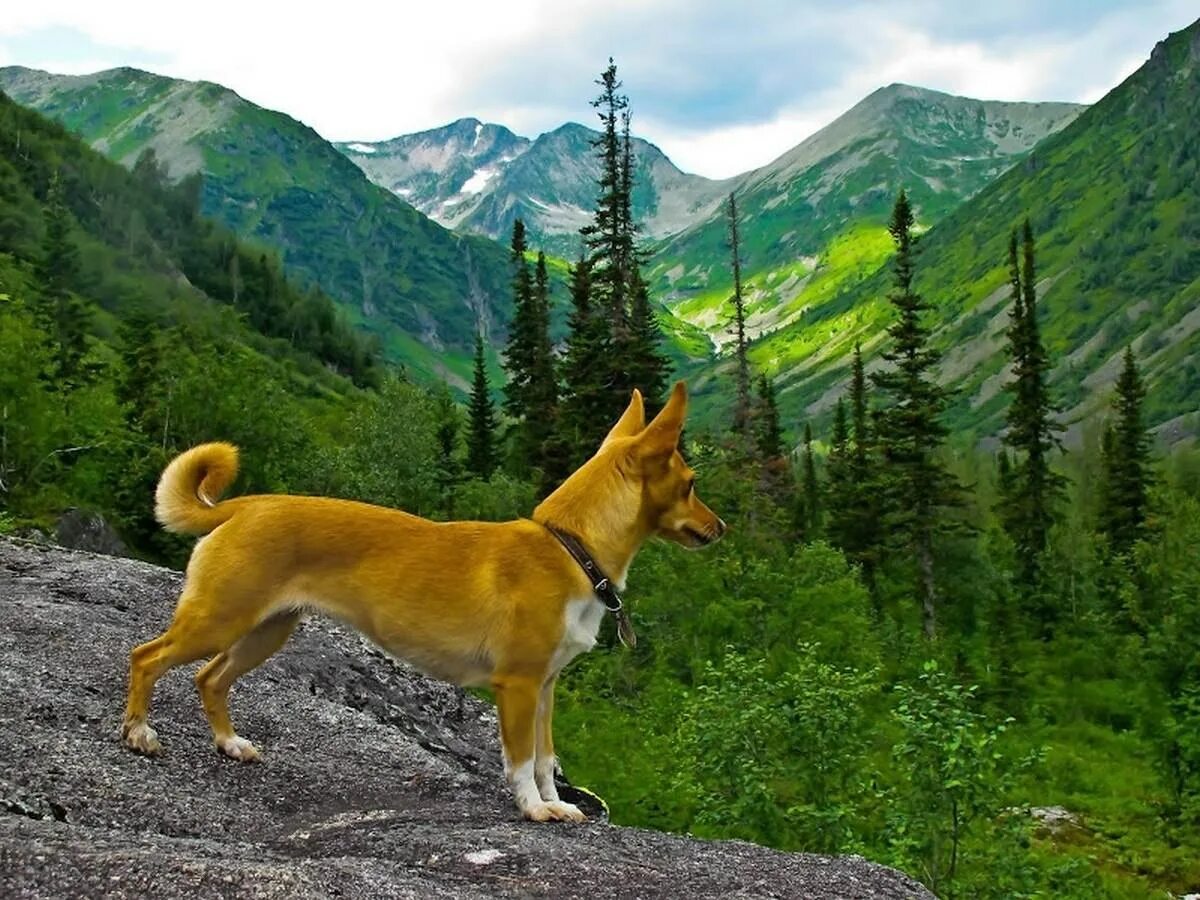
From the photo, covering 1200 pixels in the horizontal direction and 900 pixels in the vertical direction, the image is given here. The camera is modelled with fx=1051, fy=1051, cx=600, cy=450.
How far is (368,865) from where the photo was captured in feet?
18.8

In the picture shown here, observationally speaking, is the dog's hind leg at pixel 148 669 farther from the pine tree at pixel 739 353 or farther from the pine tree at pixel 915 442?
the pine tree at pixel 739 353

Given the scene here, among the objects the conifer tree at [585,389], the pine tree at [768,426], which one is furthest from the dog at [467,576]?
the pine tree at [768,426]

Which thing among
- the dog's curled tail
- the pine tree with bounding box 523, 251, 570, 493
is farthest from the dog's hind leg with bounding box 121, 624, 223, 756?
the pine tree with bounding box 523, 251, 570, 493

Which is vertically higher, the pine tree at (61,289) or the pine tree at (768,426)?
the pine tree at (61,289)

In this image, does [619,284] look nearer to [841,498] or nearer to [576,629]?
[841,498]

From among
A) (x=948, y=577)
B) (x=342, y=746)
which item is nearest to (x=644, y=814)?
(x=342, y=746)

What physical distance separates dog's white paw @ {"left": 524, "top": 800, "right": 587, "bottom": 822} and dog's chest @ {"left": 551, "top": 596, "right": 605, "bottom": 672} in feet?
3.26

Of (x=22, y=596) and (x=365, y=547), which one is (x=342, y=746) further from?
(x=22, y=596)

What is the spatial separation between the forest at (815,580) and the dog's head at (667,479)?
597 cm

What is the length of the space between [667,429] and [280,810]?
13.5 feet

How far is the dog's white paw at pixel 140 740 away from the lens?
822cm

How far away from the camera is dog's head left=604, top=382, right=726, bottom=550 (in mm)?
7688

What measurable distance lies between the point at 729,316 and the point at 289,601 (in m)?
48.8

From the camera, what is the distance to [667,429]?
303 inches
